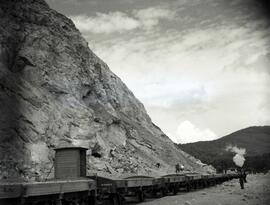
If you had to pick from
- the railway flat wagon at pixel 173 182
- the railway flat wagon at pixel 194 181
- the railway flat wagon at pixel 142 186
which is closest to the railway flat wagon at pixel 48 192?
the railway flat wagon at pixel 142 186

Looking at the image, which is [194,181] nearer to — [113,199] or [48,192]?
[113,199]

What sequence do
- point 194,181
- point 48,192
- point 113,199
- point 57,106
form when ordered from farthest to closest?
point 57,106 → point 194,181 → point 113,199 → point 48,192

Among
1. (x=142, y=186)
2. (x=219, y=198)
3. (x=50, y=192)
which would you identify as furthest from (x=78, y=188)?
(x=219, y=198)

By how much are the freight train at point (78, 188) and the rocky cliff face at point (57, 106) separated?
10.6 metres

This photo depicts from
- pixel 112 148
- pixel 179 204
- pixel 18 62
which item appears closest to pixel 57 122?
pixel 112 148

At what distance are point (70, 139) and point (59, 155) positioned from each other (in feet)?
55.1

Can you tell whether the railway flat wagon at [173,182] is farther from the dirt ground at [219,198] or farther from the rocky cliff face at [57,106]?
the rocky cliff face at [57,106]

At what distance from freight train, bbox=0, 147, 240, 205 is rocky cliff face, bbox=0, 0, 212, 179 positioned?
10.6m

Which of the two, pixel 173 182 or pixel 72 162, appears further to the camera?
pixel 173 182

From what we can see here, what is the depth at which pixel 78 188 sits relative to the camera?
38.7ft

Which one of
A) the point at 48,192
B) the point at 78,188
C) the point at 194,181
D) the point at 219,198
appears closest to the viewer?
the point at 48,192

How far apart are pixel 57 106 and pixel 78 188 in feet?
88.4

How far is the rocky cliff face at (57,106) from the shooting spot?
3102 centimetres

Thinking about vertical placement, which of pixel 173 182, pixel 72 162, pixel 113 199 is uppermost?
pixel 72 162
